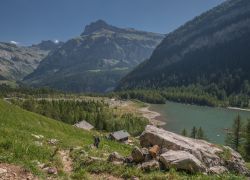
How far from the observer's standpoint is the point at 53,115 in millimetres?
154375

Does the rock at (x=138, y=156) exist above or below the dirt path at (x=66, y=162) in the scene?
above

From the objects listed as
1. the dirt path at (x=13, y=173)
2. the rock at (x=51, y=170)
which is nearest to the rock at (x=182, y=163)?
the rock at (x=51, y=170)

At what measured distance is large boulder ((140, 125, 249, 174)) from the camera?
2618 centimetres

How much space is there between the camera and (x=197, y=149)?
2719cm

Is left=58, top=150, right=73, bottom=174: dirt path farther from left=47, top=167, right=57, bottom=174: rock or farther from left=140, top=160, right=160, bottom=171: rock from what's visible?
left=140, top=160, right=160, bottom=171: rock

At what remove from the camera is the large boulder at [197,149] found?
85.9ft

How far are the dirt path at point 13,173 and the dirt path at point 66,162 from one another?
9.34 ft

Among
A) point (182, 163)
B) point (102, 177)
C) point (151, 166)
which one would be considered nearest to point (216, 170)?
point (182, 163)

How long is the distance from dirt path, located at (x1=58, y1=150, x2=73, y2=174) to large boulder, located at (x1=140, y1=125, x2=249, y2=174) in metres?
6.84

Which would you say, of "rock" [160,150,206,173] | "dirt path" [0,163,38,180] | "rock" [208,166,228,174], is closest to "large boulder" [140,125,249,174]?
"rock" [208,166,228,174]

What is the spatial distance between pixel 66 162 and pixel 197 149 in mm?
10052

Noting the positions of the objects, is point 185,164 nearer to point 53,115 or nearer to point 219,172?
point 219,172

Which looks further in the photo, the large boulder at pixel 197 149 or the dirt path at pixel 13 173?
the large boulder at pixel 197 149

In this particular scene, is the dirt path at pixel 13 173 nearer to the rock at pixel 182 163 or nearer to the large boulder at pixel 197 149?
the rock at pixel 182 163
